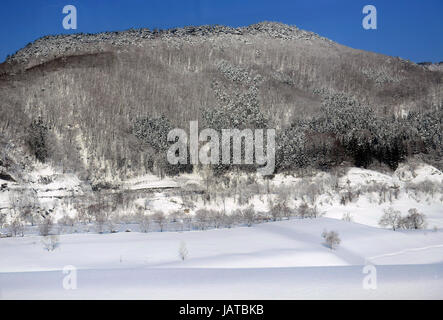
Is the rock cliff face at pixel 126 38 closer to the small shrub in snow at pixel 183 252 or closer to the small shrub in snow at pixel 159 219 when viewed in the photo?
the small shrub in snow at pixel 159 219

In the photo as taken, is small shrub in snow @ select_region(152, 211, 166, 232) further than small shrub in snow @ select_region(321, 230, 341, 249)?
Yes

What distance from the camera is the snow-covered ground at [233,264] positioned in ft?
56.4

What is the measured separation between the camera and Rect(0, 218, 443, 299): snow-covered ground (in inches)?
677

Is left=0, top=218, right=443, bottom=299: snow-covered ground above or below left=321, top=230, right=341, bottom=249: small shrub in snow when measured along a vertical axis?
below

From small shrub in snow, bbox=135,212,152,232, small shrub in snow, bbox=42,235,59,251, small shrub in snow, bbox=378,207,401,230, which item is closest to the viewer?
small shrub in snow, bbox=42,235,59,251

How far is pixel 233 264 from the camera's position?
70.2 ft

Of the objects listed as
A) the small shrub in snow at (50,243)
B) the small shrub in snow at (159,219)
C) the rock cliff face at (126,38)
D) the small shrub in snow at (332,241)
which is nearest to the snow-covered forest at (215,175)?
the small shrub in snow at (332,241)

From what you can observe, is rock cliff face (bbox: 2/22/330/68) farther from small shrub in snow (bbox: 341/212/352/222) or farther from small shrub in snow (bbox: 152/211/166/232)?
small shrub in snow (bbox: 341/212/352/222)

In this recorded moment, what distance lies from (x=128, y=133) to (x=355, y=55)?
66961 mm

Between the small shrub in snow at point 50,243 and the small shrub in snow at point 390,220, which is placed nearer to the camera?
the small shrub in snow at point 50,243

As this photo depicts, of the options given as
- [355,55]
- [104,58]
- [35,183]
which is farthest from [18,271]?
[355,55]

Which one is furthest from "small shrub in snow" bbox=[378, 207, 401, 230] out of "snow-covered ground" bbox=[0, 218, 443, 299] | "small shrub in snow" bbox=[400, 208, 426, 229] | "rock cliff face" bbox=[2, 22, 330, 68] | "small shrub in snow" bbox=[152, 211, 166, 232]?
"rock cliff face" bbox=[2, 22, 330, 68]

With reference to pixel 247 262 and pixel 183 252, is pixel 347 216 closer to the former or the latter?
pixel 247 262

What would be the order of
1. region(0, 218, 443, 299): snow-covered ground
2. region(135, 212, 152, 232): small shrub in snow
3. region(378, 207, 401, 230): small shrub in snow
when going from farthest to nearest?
1. region(378, 207, 401, 230): small shrub in snow
2. region(135, 212, 152, 232): small shrub in snow
3. region(0, 218, 443, 299): snow-covered ground
